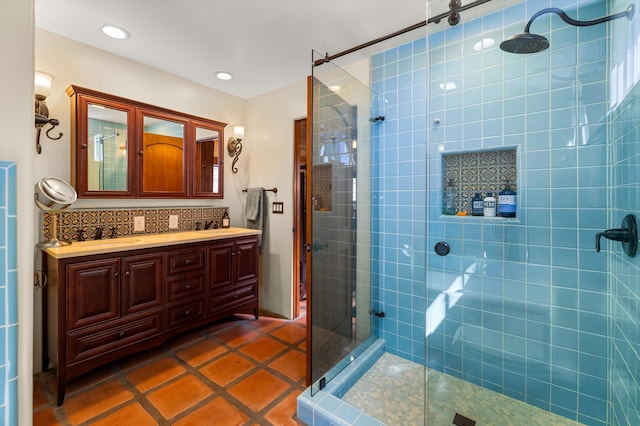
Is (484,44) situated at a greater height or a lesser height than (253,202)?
greater

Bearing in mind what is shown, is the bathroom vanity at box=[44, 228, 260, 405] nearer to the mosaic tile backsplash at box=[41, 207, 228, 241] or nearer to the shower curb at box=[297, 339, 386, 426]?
the mosaic tile backsplash at box=[41, 207, 228, 241]

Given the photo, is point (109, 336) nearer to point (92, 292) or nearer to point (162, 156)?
point (92, 292)

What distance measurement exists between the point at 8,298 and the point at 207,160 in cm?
234

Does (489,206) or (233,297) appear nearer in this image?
(489,206)

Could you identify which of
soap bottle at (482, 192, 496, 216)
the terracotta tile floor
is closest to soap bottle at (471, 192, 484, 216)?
soap bottle at (482, 192, 496, 216)

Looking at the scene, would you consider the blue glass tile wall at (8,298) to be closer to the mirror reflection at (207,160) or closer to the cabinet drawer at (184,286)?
the cabinet drawer at (184,286)

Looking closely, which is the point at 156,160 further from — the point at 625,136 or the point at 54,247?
the point at 625,136

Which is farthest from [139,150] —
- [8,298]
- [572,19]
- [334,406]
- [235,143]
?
[572,19]

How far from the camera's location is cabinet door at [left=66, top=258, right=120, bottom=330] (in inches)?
67.0

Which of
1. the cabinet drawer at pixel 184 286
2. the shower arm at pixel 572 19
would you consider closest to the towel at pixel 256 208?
the cabinet drawer at pixel 184 286

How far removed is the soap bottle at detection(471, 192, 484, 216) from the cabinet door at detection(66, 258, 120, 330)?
2.38 m

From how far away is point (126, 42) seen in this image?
2109mm

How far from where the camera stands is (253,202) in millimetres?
3070

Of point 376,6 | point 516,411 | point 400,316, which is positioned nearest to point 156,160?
point 376,6
